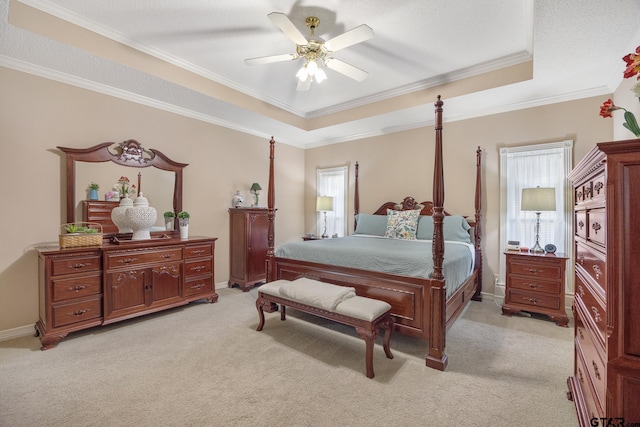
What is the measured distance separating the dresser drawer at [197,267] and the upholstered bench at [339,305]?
50.5 inches

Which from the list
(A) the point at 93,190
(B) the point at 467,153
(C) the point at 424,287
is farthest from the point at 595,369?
(A) the point at 93,190

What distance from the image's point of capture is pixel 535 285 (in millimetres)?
3283

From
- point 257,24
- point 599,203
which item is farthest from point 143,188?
point 599,203

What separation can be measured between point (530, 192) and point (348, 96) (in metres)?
2.86

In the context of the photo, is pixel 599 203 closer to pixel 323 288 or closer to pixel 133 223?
pixel 323 288

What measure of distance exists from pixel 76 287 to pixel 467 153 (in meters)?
5.23

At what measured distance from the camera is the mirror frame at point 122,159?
3.11 m

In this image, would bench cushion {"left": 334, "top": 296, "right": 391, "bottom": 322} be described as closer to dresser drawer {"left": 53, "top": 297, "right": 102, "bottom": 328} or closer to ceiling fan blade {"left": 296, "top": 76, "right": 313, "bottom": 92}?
ceiling fan blade {"left": 296, "top": 76, "right": 313, "bottom": 92}

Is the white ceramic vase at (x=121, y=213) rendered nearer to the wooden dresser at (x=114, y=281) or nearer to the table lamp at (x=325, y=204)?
the wooden dresser at (x=114, y=281)

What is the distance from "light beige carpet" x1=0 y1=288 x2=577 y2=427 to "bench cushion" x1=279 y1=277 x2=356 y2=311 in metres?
0.48

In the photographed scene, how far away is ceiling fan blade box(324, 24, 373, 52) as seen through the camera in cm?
232

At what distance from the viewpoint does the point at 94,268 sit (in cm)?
286

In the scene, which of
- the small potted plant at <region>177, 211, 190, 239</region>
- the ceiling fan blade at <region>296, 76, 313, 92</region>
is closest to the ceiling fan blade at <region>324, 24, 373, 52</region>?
the ceiling fan blade at <region>296, 76, 313, 92</region>

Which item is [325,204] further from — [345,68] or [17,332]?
[17,332]
